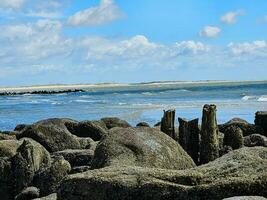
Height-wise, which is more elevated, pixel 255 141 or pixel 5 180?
pixel 255 141

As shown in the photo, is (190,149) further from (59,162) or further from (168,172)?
(168,172)

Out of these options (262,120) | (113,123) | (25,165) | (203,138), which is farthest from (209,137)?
(113,123)

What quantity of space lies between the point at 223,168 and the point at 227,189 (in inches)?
32.1

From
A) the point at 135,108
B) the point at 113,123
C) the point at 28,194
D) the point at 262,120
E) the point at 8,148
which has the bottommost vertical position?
the point at 135,108

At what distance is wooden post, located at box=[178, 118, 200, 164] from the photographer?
15.1m

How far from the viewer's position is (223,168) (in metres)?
8.67

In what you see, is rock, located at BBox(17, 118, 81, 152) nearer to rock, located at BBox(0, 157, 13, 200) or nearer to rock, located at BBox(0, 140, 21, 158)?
rock, located at BBox(0, 140, 21, 158)

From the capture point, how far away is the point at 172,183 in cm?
834

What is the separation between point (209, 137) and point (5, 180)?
4.79 meters

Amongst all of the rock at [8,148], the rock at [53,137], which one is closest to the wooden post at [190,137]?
the rock at [53,137]

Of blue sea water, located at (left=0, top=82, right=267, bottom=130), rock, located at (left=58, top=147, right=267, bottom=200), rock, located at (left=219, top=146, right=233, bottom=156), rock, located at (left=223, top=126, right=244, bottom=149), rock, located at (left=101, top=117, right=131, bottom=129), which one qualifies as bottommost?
blue sea water, located at (left=0, top=82, right=267, bottom=130)

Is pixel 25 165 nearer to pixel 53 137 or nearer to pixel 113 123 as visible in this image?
pixel 53 137

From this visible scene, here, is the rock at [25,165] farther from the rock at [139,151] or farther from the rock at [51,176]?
the rock at [139,151]

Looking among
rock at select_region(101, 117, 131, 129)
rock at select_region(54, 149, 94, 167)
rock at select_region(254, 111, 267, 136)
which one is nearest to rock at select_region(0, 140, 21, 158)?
rock at select_region(54, 149, 94, 167)
